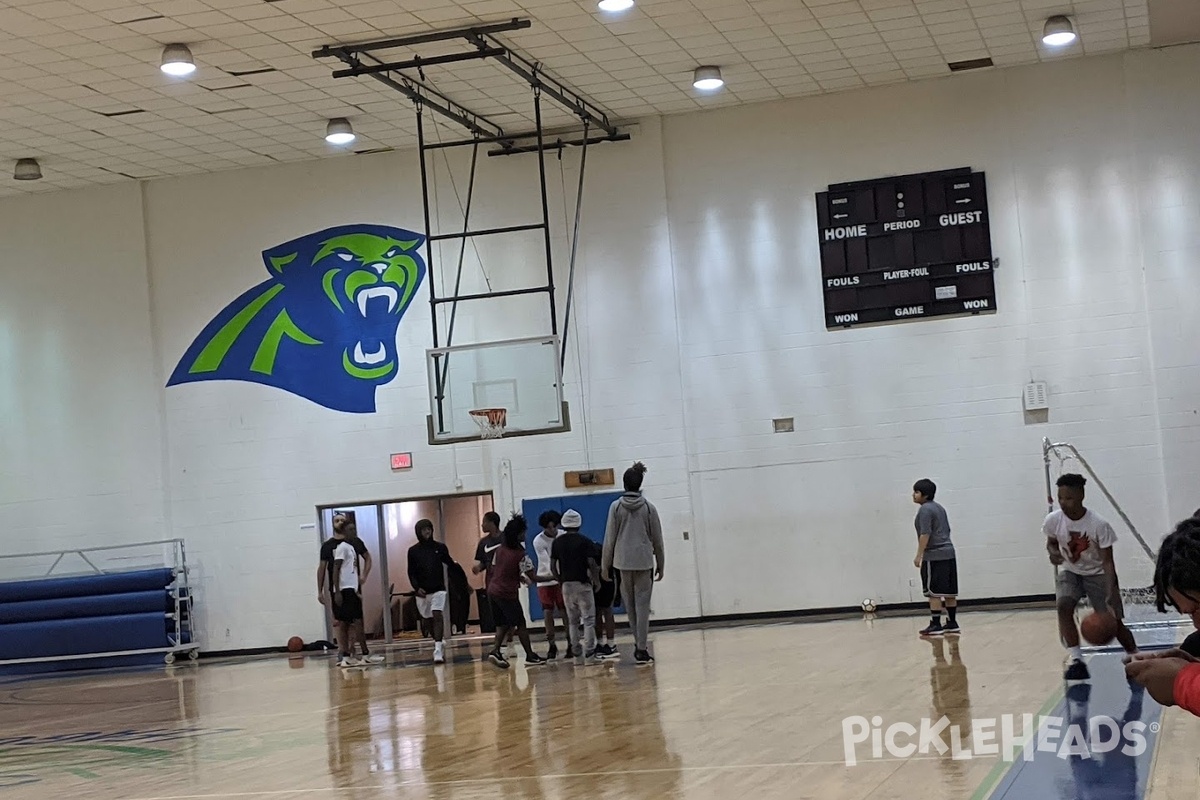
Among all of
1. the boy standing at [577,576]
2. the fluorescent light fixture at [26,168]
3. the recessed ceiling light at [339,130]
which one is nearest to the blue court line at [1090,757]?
the boy standing at [577,576]

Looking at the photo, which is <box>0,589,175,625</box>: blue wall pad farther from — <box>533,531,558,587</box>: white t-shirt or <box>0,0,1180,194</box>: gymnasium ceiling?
<box>533,531,558,587</box>: white t-shirt

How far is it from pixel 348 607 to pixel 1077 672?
8515mm

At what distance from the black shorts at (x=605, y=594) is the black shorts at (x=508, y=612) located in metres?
0.74

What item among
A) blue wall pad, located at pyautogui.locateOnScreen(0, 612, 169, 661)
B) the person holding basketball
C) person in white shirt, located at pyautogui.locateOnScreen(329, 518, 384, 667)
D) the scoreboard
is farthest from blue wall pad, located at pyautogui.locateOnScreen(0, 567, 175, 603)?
the scoreboard

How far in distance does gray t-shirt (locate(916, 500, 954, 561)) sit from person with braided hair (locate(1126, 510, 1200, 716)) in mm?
10544

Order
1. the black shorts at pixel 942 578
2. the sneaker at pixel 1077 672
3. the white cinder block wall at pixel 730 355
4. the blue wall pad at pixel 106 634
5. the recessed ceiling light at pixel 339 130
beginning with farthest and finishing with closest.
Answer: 1. the blue wall pad at pixel 106 634
2. the recessed ceiling light at pixel 339 130
3. the white cinder block wall at pixel 730 355
4. the black shorts at pixel 942 578
5. the sneaker at pixel 1077 672

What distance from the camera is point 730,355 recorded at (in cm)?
1711

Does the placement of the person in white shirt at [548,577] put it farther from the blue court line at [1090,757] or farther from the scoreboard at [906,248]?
the blue court line at [1090,757]

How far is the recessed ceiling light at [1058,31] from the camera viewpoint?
14.6 metres

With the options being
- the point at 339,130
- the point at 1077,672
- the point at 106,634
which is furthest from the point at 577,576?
the point at 106,634

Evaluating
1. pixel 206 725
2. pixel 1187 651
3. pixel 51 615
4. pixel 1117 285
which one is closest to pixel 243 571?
pixel 51 615

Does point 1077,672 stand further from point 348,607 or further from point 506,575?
point 348,607

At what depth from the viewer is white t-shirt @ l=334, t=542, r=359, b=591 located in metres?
15.0

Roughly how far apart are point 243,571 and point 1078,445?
10467mm
